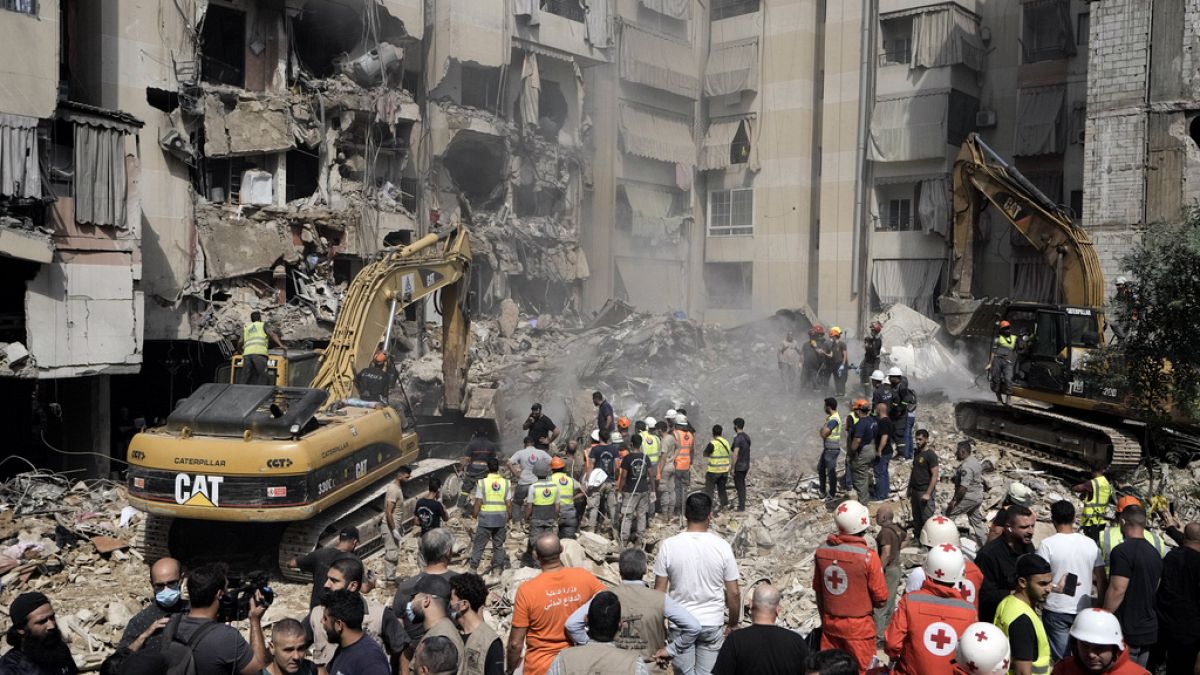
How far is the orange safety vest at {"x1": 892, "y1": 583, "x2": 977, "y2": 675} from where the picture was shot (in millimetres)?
4980

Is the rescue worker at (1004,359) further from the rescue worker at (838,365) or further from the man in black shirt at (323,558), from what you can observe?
the man in black shirt at (323,558)

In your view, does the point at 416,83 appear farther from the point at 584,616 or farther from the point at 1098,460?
the point at 584,616

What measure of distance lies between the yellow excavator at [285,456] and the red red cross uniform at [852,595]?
6.59m

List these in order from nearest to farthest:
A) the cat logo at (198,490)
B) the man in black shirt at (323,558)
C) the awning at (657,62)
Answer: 1. the man in black shirt at (323,558)
2. the cat logo at (198,490)
3. the awning at (657,62)

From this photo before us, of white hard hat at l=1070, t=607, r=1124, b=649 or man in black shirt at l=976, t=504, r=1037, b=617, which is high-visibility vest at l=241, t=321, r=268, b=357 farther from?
white hard hat at l=1070, t=607, r=1124, b=649

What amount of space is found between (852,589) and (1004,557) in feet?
3.55

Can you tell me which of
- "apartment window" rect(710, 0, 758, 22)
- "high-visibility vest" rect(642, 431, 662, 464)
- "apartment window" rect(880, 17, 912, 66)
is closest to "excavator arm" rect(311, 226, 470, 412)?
"high-visibility vest" rect(642, 431, 662, 464)

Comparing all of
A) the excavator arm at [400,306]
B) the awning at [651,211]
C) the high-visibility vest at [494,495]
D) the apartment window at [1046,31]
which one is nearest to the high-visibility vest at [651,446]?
the high-visibility vest at [494,495]

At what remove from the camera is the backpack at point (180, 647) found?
4.75 m

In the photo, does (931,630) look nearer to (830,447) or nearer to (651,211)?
(830,447)

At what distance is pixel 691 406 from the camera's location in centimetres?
1911

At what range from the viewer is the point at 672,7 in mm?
33594

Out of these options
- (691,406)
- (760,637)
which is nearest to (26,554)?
(760,637)

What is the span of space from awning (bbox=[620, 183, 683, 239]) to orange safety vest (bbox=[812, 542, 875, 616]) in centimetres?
2770
